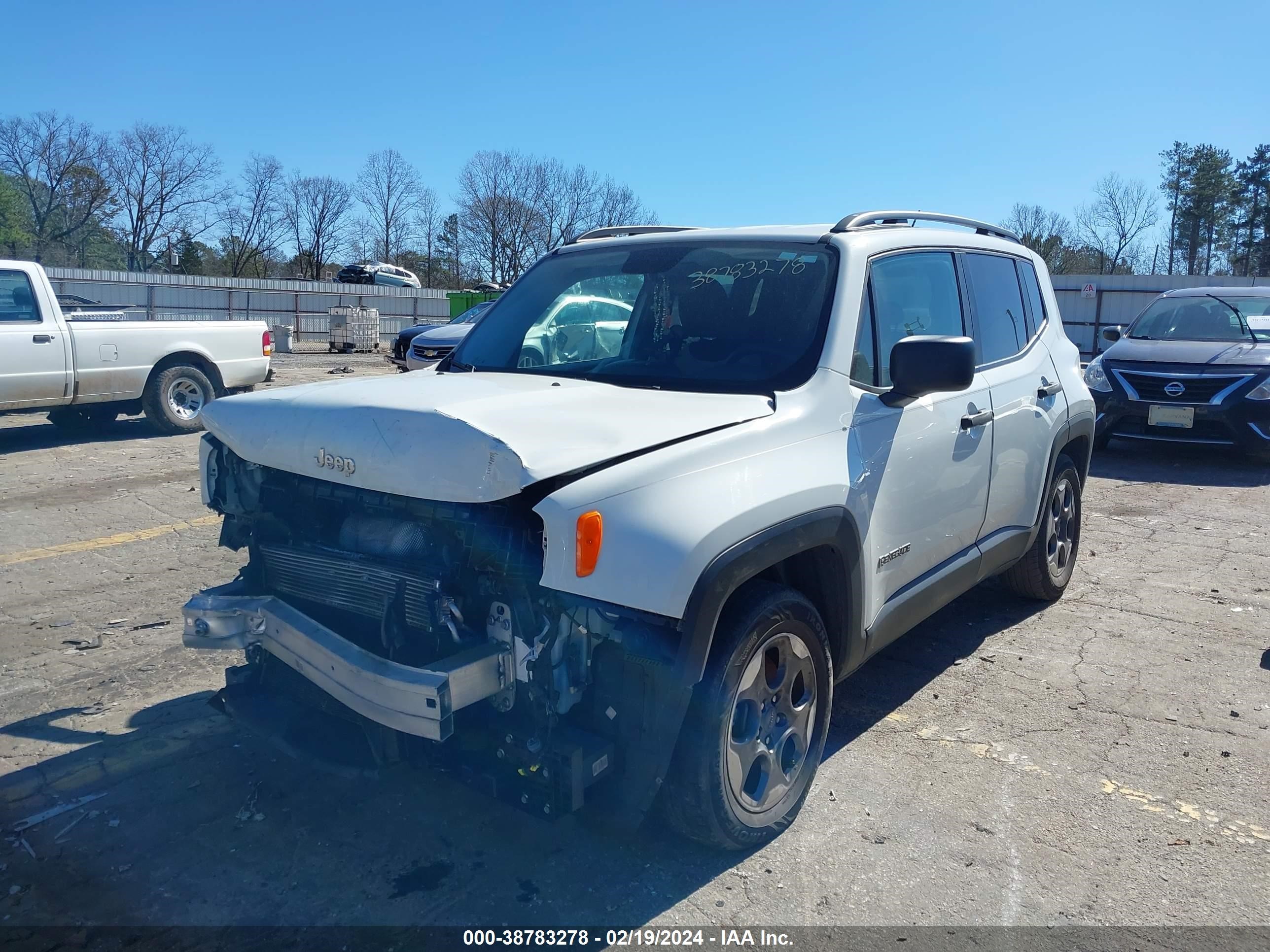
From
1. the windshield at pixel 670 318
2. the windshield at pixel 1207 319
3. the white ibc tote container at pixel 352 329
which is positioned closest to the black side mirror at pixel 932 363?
the windshield at pixel 670 318

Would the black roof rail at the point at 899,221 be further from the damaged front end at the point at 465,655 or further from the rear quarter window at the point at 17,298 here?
the rear quarter window at the point at 17,298

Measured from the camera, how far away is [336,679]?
2.78 metres

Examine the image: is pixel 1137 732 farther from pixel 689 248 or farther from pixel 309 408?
pixel 309 408

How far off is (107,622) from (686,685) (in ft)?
12.3

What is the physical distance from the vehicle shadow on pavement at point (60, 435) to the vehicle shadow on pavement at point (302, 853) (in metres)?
8.11

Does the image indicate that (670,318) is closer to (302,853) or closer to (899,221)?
(899,221)

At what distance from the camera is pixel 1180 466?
33.9 ft

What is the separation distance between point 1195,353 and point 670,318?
8256 millimetres

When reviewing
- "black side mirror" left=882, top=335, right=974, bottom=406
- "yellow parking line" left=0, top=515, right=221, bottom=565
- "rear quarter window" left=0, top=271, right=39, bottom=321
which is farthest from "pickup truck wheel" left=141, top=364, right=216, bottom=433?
"black side mirror" left=882, top=335, right=974, bottom=406

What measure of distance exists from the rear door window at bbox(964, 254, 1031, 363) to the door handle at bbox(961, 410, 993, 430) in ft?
1.00

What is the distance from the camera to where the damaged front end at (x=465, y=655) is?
102 inches

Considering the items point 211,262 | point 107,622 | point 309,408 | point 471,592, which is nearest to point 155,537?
point 107,622

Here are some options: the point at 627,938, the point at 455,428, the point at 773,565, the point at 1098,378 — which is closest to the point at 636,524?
the point at 455,428

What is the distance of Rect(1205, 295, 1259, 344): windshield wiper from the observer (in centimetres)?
1038
